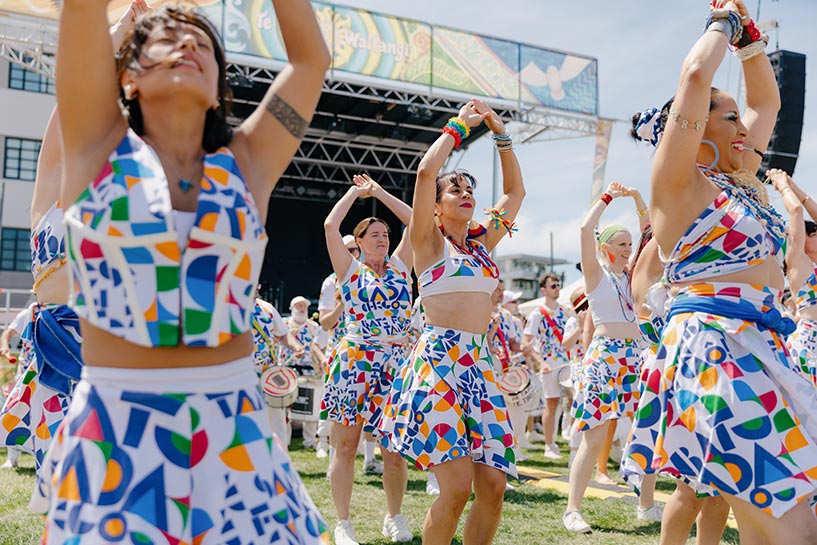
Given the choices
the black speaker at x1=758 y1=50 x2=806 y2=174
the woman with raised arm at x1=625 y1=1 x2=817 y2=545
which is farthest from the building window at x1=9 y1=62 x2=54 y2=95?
the woman with raised arm at x1=625 y1=1 x2=817 y2=545

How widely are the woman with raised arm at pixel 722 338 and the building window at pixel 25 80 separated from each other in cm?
2817

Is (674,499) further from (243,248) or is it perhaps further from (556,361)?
(556,361)

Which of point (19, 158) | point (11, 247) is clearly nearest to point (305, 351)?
point (11, 247)

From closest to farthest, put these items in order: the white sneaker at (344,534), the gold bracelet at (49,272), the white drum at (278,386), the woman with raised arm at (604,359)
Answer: the gold bracelet at (49,272) < the white sneaker at (344,534) < the woman with raised arm at (604,359) < the white drum at (278,386)

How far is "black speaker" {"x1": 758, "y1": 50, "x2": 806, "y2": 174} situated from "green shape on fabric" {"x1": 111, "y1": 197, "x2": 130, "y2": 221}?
13.7 metres

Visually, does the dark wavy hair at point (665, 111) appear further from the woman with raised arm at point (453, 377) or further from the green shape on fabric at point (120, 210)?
the green shape on fabric at point (120, 210)

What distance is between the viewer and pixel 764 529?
107 inches

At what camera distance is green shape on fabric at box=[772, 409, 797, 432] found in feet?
8.93

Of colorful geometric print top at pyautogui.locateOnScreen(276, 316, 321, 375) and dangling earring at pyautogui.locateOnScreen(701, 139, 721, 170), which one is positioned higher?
dangling earring at pyautogui.locateOnScreen(701, 139, 721, 170)

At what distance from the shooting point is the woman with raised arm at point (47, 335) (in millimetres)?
3303

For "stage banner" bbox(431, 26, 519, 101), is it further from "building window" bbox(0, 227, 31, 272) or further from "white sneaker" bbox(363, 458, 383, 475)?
"building window" bbox(0, 227, 31, 272)

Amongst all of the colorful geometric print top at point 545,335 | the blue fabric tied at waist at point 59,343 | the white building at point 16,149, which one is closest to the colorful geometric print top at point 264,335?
the colorful geometric print top at point 545,335

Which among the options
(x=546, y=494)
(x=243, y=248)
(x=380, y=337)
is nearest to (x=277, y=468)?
(x=243, y=248)

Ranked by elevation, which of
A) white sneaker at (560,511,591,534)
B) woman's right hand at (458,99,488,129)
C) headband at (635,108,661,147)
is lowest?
white sneaker at (560,511,591,534)
